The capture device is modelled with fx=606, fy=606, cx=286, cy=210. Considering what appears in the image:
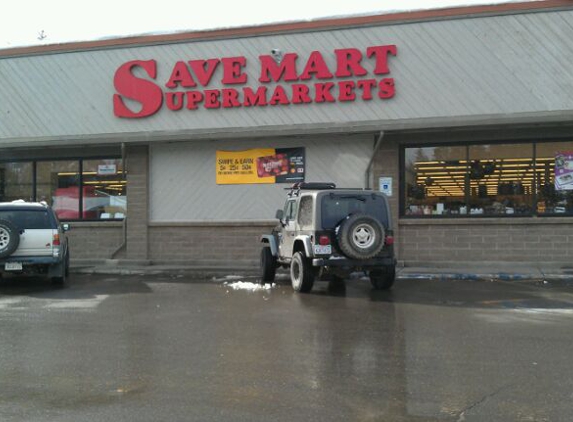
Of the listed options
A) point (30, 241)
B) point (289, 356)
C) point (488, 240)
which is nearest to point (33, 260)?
point (30, 241)

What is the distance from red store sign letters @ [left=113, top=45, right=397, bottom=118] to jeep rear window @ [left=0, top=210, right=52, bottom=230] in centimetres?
563

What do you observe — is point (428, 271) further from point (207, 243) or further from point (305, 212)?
point (207, 243)

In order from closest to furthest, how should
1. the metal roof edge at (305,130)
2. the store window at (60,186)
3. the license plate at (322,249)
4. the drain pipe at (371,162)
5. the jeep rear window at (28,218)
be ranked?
1. the license plate at (322,249)
2. the jeep rear window at (28,218)
3. the metal roof edge at (305,130)
4. the drain pipe at (371,162)
5. the store window at (60,186)

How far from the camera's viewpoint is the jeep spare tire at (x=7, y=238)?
40.9ft

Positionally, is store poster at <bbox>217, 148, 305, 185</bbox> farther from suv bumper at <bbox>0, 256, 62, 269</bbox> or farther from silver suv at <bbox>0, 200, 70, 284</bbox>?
suv bumper at <bbox>0, 256, 62, 269</bbox>

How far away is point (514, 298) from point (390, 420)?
23.4 feet

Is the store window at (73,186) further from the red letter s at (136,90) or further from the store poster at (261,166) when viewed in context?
the store poster at (261,166)

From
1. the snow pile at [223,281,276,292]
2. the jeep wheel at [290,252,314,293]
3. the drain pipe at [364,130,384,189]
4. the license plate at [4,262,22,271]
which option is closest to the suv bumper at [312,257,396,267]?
the jeep wheel at [290,252,314,293]

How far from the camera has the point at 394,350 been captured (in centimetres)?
714

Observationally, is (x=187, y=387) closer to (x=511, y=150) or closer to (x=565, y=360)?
(x=565, y=360)

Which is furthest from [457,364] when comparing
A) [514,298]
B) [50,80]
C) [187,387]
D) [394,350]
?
[50,80]

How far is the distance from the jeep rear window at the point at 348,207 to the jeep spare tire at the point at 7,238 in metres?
6.43

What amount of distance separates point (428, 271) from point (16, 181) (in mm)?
13234

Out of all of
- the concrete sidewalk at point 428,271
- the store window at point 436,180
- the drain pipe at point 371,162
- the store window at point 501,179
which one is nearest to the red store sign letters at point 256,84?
the drain pipe at point 371,162
